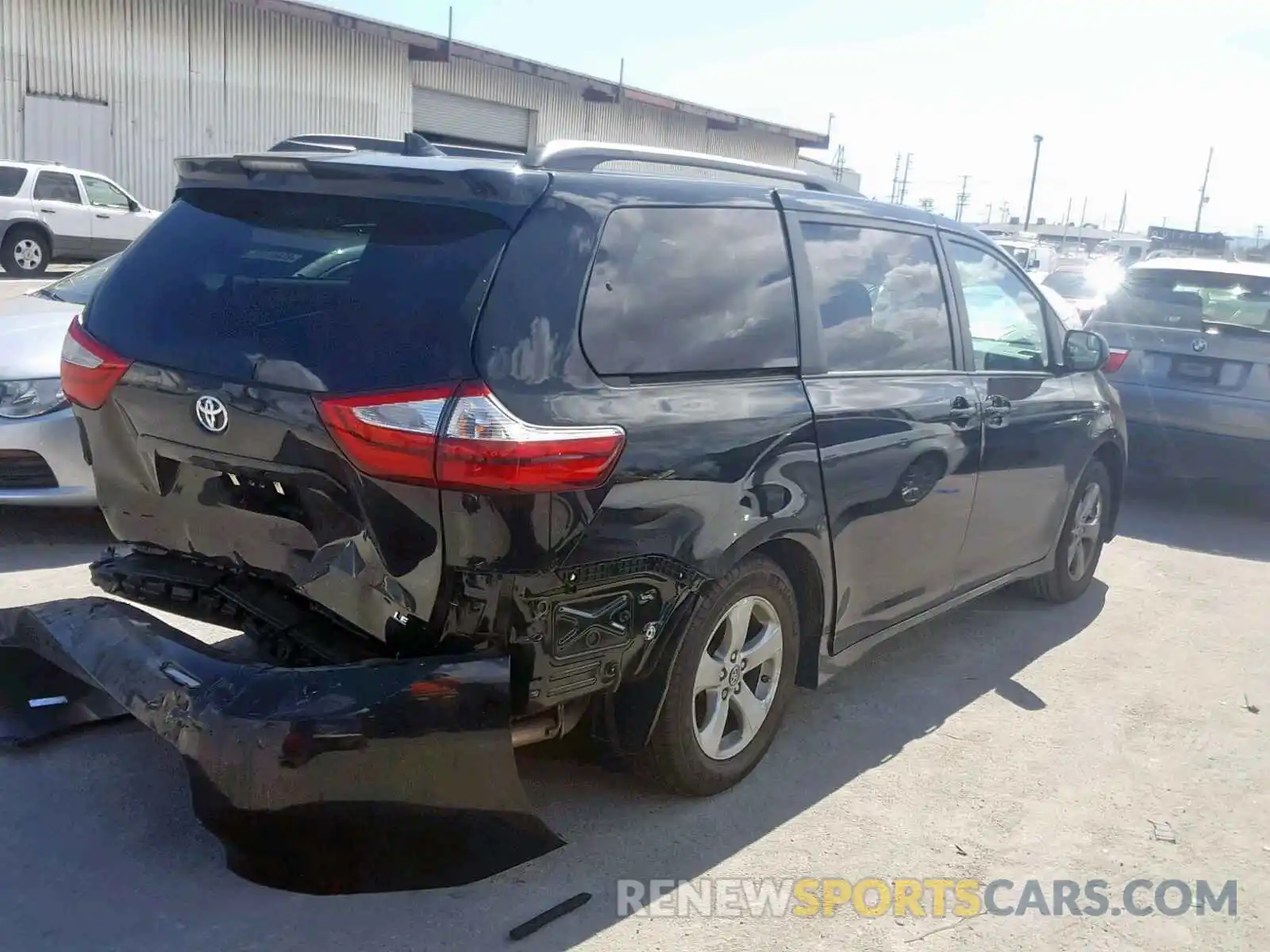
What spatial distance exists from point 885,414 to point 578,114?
28443 millimetres

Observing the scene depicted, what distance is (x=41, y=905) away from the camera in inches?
116

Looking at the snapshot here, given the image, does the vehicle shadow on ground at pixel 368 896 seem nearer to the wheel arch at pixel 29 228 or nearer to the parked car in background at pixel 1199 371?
the parked car in background at pixel 1199 371

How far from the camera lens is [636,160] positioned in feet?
12.2

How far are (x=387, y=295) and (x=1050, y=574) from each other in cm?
396

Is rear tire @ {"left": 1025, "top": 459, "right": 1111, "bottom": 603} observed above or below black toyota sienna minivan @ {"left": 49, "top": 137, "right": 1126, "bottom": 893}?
below

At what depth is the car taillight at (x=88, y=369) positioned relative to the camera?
10.8ft

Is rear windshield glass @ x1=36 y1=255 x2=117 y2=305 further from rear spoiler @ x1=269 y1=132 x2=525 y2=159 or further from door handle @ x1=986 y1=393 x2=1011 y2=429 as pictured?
door handle @ x1=986 y1=393 x2=1011 y2=429

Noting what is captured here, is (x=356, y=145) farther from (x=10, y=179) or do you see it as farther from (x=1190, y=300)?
(x=10, y=179)

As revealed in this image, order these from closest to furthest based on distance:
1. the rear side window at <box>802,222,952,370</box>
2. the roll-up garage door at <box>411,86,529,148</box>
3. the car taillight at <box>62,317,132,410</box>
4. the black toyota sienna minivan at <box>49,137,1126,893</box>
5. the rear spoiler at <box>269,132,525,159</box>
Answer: the black toyota sienna minivan at <box>49,137,1126,893</box> < the car taillight at <box>62,317,132,410</box> < the rear spoiler at <box>269,132,525,159</box> < the rear side window at <box>802,222,952,370</box> < the roll-up garage door at <box>411,86,529,148</box>

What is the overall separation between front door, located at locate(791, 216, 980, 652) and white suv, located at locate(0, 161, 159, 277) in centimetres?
1801

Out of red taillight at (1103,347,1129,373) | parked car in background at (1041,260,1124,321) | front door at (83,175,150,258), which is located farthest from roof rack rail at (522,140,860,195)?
front door at (83,175,150,258)

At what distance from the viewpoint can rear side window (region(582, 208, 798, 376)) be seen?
3137 mm

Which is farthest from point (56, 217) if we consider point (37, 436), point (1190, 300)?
point (1190, 300)

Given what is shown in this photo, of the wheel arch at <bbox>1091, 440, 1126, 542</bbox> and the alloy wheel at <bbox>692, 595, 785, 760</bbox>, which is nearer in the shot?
the alloy wheel at <bbox>692, 595, 785, 760</bbox>
